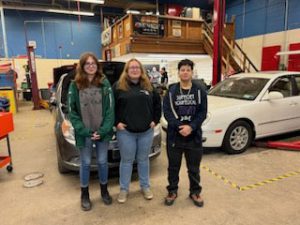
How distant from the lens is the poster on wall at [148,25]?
7.80 meters

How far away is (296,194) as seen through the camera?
278 centimetres

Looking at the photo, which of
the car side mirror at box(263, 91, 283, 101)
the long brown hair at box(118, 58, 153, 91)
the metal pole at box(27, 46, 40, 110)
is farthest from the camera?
the metal pole at box(27, 46, 40, 110)

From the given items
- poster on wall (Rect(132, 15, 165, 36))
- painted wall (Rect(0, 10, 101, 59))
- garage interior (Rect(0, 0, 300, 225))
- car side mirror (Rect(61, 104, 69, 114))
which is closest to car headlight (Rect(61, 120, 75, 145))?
car side mirror (Rect(61, 104, 69, 114))

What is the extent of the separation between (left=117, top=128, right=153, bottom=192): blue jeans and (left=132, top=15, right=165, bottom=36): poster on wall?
5.99 metres

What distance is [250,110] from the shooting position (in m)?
3.94

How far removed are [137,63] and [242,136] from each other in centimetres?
240

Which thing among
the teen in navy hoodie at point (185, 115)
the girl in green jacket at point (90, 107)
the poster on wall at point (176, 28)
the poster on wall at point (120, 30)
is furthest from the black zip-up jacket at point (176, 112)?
the poster on wall at point (120, 30)

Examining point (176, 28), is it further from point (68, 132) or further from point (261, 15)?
point (68, 132)

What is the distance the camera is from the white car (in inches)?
148

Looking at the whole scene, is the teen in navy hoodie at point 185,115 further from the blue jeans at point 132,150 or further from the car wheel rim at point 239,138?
the car wheel rim at point 239,138

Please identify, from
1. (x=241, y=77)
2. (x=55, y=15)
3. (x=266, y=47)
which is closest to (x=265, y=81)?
(x=241, y=77)

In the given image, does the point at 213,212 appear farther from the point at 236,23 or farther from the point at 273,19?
the point at 236,23

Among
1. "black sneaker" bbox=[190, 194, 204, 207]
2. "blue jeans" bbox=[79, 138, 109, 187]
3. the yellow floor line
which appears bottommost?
the yellow floor line

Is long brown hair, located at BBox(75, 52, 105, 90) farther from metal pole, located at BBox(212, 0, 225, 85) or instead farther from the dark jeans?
metal pole, located at BBox(212, 0, 225, 85)
